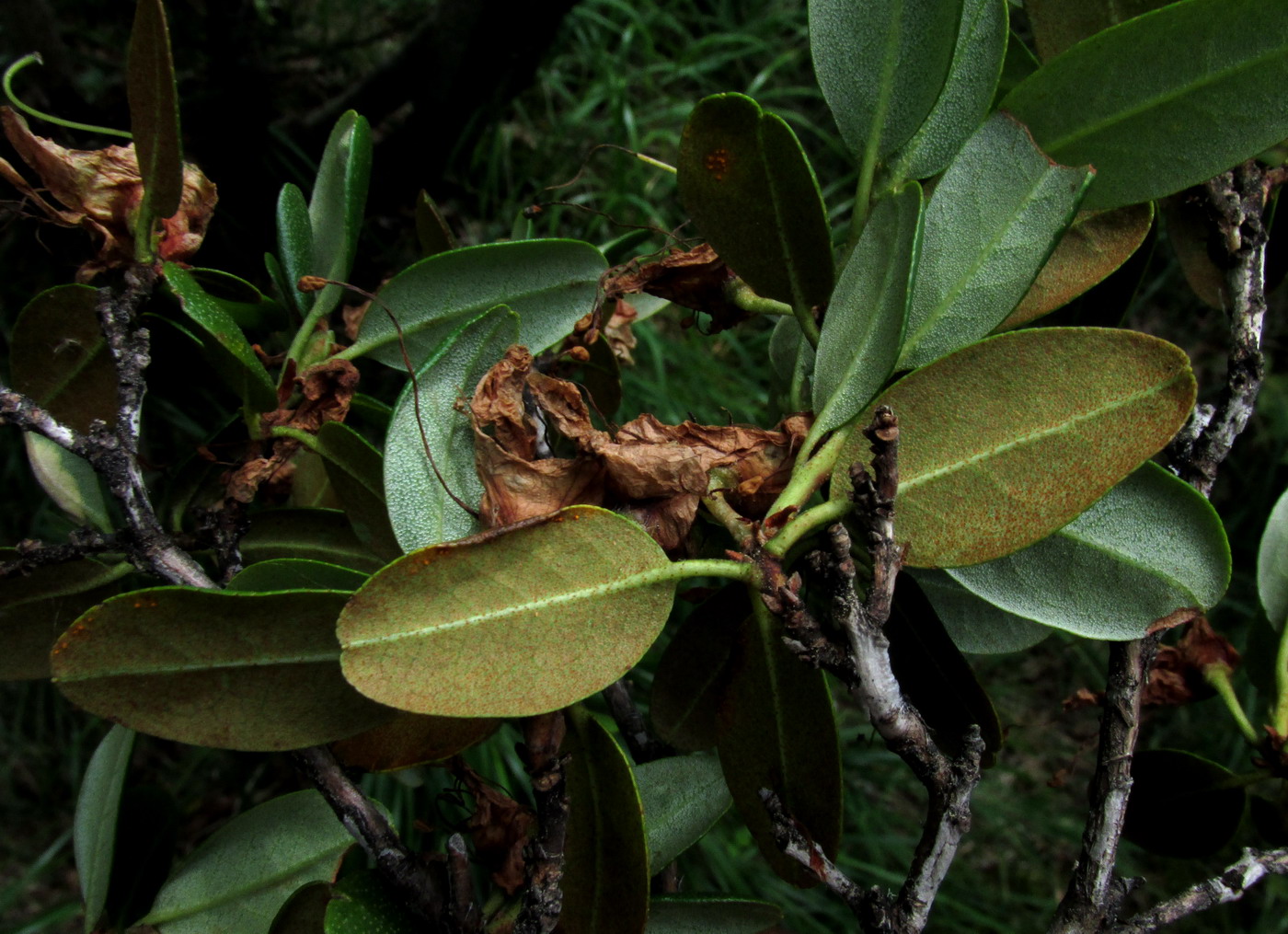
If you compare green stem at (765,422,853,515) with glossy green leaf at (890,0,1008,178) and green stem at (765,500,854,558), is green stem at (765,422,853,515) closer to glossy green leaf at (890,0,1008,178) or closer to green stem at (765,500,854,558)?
green stem at (765,500,854,558)

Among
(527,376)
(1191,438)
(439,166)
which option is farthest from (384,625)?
(439,166)

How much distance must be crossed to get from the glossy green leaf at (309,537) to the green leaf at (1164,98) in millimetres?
511

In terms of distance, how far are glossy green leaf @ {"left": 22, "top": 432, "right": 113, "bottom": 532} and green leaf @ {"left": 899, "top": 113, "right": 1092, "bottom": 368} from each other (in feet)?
1.92

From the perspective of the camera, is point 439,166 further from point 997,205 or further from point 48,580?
point 997,205

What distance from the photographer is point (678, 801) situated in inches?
24.6

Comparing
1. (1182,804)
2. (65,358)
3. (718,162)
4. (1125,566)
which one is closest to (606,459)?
(718,162)

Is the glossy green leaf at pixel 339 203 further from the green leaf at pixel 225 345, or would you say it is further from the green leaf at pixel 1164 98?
the green leaf at pixel 1164 98

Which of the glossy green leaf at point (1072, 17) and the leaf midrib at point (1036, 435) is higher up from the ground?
the glossy green leaf at point (1072, 17)

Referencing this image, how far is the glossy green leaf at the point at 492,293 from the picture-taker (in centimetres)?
63

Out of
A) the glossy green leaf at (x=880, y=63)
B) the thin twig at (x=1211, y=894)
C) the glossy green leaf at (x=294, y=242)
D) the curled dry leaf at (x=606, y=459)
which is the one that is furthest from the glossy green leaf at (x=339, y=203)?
the thin twig at (x=1211, y=894)

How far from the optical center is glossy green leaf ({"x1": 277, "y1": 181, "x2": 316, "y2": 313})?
0.64 meters

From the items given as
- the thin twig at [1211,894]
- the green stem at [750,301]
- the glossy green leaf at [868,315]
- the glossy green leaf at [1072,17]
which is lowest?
the thin twig at [1211,894]

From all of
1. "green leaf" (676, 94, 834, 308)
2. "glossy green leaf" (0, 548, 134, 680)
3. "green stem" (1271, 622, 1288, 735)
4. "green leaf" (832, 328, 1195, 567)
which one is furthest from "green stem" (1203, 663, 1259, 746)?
"glossy green leaf" (0, 548, 134, 680)

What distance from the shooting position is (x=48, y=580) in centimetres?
59
